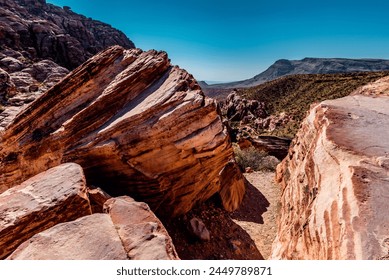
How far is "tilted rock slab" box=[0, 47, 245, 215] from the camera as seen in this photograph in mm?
9000

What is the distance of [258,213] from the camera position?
12594mm

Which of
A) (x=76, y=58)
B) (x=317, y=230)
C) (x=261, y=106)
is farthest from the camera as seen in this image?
(x=76, y=58)

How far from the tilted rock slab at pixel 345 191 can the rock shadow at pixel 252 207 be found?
3945 millimetres

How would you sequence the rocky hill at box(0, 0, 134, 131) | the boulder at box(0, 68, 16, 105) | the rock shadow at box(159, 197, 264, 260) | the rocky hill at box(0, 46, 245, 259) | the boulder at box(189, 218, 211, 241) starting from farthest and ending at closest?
the rocky hill at box(0, 0, 134, 131) < the boulder at box(0, 68, 16, 105) < the boulder at box(189, 218, 211, 241) < the rock shadow at box(159, 197, 264, 260) < the rocky hill at box(0, 46, 245, 259)

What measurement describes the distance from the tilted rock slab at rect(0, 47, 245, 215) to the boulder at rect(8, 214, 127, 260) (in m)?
3.73

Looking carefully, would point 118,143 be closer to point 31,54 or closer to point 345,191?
point 345,191

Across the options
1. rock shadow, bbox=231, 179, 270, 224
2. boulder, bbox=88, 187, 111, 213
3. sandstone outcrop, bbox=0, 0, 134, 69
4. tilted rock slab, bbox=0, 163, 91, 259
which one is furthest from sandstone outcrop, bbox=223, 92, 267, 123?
tilted rock slab, bbox=0, 163, 91, 259

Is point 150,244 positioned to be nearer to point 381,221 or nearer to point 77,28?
point 381,221

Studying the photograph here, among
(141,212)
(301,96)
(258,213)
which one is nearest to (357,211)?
(141,212)

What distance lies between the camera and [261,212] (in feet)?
41.8

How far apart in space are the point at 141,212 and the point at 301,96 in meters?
61.4

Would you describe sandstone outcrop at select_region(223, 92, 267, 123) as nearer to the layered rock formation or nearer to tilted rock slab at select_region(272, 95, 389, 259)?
tilted rock slab at select_region(272, 95, 389, 259)

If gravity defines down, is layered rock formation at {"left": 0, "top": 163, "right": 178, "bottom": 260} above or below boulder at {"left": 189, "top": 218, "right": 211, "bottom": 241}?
above
